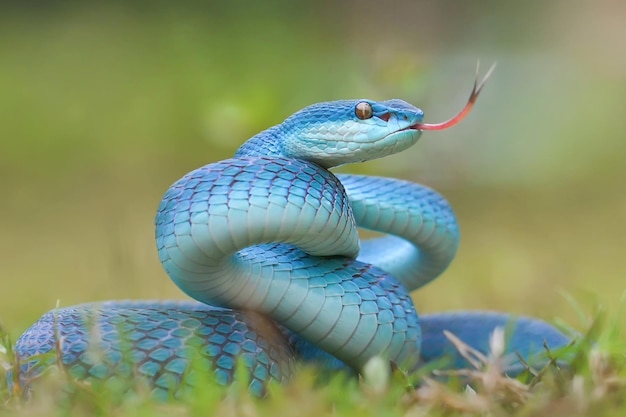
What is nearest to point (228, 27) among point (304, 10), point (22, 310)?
point (304, 10)

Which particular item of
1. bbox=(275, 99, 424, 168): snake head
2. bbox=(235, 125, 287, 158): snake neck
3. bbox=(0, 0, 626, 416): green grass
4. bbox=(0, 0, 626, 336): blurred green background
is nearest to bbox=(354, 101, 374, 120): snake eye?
bbox=(275, 99, 424, 168): snake head

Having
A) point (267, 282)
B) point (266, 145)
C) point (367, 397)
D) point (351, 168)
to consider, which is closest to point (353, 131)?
point (266, 145)

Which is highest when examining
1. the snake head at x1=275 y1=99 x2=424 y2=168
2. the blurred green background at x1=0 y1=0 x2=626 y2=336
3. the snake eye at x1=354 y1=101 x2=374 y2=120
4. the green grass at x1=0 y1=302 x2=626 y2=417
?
the snake eye at x1=354 y1=101 x2=374 y2=120

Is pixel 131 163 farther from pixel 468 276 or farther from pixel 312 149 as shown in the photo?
pixel 312 149

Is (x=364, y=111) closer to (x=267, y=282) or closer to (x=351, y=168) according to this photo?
(x=267, y=282)

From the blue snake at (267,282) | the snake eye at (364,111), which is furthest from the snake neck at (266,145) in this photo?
the snake eye at (364,111)

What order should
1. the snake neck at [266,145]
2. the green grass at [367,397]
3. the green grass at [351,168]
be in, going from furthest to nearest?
the snake neck at [266,145]
the green grass at [351,168]
the green grass at [367,397]

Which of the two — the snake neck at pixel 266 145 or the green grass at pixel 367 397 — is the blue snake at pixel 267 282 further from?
the green grass at pixel 367 397

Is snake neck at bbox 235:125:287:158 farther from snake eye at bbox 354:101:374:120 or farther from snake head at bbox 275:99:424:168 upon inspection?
snake eye at bbox 354:101:374:120
